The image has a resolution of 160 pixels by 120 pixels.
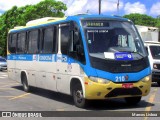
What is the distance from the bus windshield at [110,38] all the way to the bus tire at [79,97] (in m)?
1.18

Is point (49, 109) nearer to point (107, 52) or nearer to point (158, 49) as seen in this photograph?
point (107, 52)

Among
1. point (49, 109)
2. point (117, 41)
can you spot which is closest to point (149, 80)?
point (117, 41)

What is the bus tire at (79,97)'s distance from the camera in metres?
11.3

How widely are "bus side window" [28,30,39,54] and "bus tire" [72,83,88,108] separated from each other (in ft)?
12.9

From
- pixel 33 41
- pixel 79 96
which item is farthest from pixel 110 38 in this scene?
pixel 33 41

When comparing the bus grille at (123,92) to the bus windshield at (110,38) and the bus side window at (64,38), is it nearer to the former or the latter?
the bus windshield at (110,38)

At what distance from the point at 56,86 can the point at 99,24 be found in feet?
9.41

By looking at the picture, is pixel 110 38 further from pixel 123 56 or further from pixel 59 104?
pixel 59 104

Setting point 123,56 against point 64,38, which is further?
point 64,38

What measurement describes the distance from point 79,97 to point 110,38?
1991 mm

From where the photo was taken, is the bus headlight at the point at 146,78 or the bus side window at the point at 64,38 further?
the bus side window at the point at 64,38

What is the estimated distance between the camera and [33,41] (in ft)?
50.7

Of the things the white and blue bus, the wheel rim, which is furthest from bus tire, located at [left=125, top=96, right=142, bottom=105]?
the wheel rim

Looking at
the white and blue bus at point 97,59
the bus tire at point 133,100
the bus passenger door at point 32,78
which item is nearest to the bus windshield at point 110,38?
the white and blue bus at point 97,59
